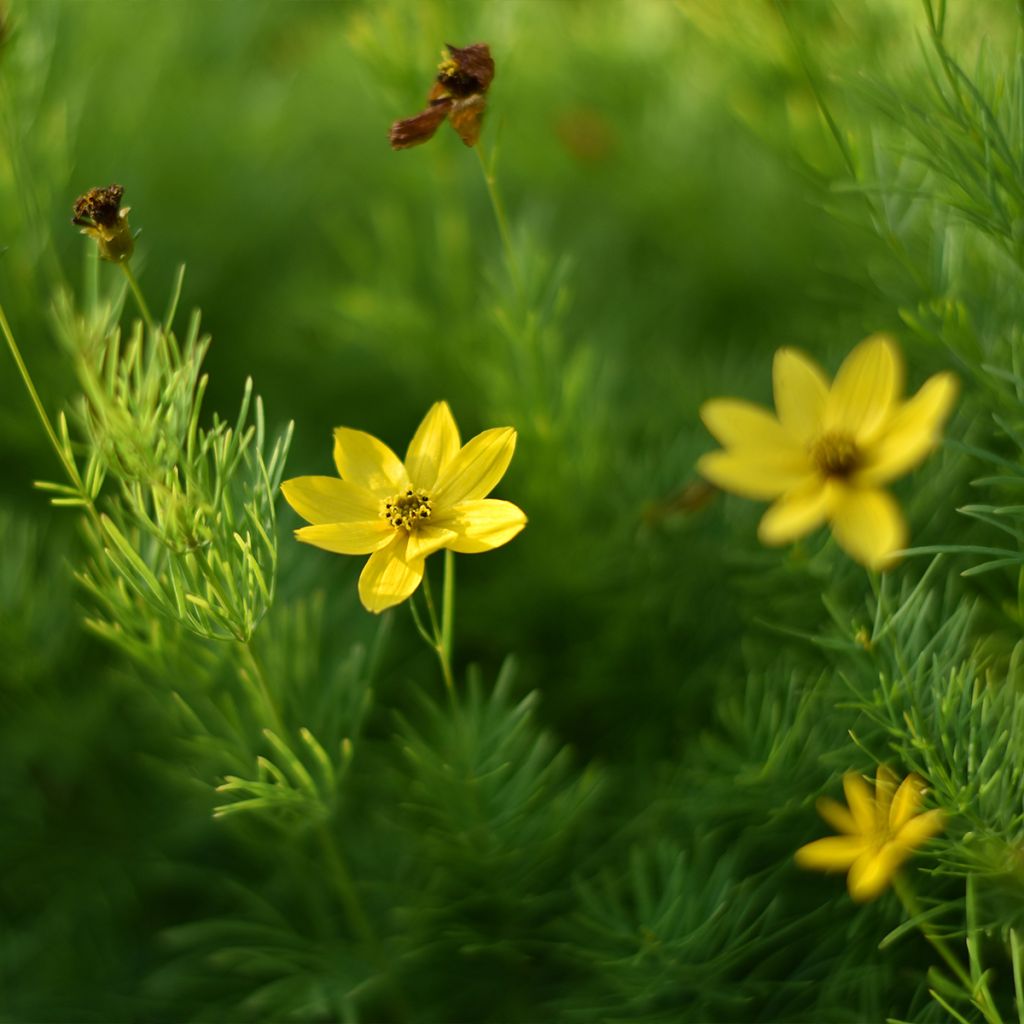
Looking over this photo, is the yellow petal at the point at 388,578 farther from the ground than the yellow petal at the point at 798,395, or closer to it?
closer to it

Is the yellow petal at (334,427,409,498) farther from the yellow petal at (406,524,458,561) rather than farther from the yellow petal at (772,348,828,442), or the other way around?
the yellow petal at (772,348,828,442)

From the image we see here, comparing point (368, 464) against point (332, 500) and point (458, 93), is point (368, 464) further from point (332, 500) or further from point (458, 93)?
point (458, 93)

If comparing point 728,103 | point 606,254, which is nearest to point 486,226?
point 606,254

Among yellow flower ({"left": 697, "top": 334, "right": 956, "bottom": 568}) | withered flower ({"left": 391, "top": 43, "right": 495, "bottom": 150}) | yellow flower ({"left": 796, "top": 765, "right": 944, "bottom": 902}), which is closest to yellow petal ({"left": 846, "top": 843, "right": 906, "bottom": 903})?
yellow flower ({"left": 796, "top": 765, "right": 944, "bottom": 902})

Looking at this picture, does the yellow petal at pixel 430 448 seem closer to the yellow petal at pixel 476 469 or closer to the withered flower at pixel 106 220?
the yellow petal at pixel 476 469

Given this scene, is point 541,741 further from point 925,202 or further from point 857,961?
point 925,202

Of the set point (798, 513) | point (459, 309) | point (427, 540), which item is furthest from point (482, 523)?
point (459, 309)

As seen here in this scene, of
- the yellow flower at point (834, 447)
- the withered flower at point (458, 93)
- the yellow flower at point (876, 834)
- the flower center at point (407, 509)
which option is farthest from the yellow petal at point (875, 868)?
the withered flower at point (458, 93)
